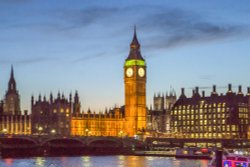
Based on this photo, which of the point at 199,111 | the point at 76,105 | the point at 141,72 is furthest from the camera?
the point at 199,111

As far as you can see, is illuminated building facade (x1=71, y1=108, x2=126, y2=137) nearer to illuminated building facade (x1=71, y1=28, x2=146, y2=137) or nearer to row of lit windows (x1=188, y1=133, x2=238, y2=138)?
illuminated building facade (x1=71, y1=28, x2=146, y2=137)

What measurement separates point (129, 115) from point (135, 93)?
5360 mm

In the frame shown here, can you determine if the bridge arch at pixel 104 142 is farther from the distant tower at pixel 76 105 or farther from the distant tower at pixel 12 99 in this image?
the distant tower at pixel 12 99

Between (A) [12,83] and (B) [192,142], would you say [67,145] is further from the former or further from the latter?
(A) [12,83]

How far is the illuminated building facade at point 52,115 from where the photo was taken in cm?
13112

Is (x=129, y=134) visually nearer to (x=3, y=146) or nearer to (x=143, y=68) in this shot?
(x=143, y=68)

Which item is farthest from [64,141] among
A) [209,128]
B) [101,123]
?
[209,128]

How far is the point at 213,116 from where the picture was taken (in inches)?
5610

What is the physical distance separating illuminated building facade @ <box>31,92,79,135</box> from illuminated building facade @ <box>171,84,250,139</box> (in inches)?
1159

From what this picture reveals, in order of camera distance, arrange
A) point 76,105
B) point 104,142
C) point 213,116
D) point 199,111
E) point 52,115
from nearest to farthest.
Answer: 1. point 104,142
2. point 52,115
3. point 76,105
4. point 213,116
5. point 199,111

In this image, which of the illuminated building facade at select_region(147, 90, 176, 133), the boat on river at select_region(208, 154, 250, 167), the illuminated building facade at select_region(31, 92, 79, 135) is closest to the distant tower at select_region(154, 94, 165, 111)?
the illuminated building facade at select_region(147, 90, 176, 133)

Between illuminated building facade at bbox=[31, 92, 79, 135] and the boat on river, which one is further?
illuminated building facade at bbox=[31, 92, 79, 135]

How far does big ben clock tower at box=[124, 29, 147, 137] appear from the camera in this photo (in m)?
137

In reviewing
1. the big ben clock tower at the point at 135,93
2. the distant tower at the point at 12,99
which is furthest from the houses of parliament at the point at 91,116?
the distant tower at the point at 12,99
